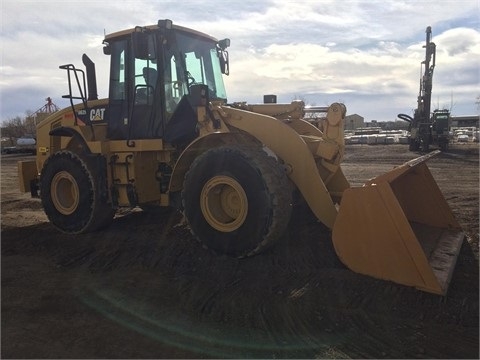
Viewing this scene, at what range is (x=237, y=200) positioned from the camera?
205 inches

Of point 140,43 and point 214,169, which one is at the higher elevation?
point 140,43

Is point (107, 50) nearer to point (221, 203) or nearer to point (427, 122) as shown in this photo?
point (221, 203)

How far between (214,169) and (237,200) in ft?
1.47

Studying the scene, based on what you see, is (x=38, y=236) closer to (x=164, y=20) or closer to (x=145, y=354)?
(x=164, y=20)

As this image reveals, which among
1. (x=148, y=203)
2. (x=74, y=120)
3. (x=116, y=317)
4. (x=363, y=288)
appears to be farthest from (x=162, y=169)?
(x=363, y=288)

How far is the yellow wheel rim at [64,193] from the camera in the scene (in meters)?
6.94

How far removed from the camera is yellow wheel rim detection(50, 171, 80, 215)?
694 centimetres

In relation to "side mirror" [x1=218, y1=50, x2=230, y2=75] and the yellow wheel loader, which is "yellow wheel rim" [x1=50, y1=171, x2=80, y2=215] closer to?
the yellow wheel loader

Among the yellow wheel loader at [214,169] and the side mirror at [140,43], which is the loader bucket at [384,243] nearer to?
the yellow wheel loader at [214,169]

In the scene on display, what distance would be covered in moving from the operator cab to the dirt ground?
163cm

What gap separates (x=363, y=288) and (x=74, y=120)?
17.6ft

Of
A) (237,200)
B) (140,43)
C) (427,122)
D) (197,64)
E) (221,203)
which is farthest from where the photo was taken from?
(427,122)

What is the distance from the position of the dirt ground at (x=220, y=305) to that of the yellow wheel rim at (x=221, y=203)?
443mm

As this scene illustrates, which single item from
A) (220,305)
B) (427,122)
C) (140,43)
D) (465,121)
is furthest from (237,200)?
(465,121)
